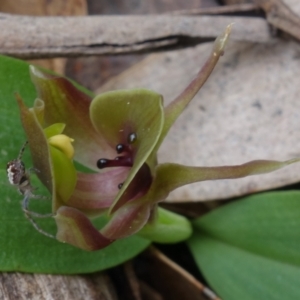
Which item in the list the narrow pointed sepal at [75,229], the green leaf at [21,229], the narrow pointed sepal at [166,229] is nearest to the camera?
the narrow pointed sepal at [75,229]

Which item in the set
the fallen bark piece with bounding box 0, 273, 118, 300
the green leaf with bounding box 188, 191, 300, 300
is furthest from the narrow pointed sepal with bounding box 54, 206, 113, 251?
the green leaf with bounding box 188, 191, 300, 300

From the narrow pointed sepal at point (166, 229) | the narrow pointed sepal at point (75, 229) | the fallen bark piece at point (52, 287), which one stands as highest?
the narrow pointed sepal at point (75, 229)

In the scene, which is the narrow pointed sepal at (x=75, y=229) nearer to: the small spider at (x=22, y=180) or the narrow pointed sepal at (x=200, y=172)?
the small spider at (x=22, y=180)

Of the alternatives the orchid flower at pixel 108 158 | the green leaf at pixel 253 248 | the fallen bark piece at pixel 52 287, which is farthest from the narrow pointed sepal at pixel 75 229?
the green leaf at pixel 253 248

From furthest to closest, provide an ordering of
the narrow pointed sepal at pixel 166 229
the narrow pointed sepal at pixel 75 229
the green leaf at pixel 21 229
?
the narrow pointed sepal at pixel 166 229 → the green leaf at pixel 21 229 → the narrow pointed sepal at pixel 75 229

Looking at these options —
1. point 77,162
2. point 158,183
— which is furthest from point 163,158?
point 158,183

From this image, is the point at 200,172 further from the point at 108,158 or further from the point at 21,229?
the point at 21,229

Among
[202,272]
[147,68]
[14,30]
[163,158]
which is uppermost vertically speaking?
[14,30]

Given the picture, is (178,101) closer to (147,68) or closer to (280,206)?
(280,206)
